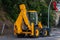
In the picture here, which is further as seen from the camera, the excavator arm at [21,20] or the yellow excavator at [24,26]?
the yellow excavator at [24,26]

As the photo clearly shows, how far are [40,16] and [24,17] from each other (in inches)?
575

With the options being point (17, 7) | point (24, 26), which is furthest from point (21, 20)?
point (17, 7)

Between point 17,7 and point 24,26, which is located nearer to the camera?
point 24,26

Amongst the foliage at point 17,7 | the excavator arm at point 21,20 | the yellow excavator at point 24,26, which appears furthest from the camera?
the foliage at point 17,7

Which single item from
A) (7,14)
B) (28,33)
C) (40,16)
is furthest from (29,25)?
(40,16)

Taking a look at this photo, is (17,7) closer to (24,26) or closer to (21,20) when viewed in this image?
(24,26)

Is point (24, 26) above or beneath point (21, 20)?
beneath

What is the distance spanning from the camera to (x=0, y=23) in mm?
36906

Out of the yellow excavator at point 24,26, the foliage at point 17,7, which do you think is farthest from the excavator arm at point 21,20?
the foliage at point 17,7

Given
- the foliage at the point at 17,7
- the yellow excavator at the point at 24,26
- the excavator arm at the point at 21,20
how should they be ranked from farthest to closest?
the foliage at the point at 17,7
the yellow excavator at the point at 24,26
the excavator arm at the point at 21,20

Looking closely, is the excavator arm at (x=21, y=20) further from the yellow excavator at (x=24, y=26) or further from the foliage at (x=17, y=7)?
the foliage at (x=17, y=7)

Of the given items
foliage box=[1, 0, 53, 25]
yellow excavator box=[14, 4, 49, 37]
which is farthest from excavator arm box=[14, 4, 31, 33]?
foliage box=[1, 0, 53, 25]

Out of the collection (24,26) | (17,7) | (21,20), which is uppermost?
(17,7)

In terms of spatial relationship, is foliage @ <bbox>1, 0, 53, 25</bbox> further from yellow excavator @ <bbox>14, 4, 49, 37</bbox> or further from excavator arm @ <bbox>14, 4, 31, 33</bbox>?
excavator arm @ <bbox>14, 4, 31, 33</bbox>
